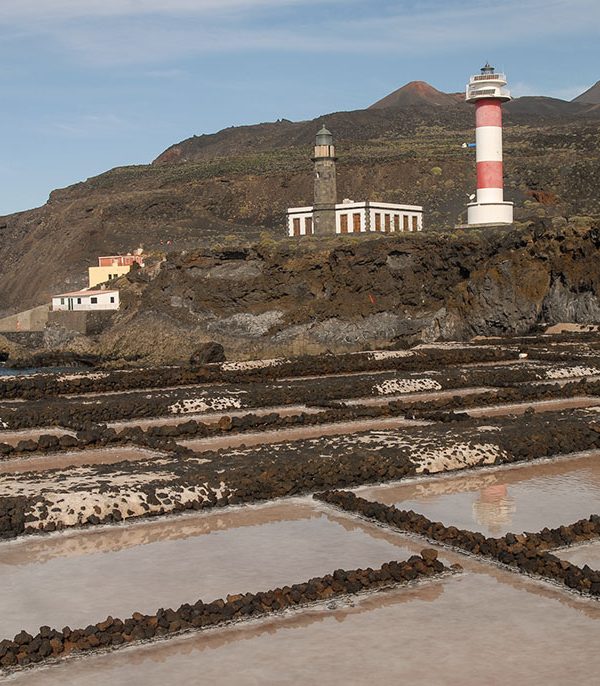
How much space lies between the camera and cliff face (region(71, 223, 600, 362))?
47219 mm

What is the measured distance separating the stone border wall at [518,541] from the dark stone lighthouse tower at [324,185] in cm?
5639

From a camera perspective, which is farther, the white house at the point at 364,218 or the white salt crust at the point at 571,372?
the white house at the point at 364,218

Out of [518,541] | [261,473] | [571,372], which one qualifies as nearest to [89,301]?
[571,372]

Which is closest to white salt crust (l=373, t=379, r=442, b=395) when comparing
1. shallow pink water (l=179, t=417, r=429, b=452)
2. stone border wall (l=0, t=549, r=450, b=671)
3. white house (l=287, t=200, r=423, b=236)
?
shallow pink water (l=179, t=417, r=429, b=452)

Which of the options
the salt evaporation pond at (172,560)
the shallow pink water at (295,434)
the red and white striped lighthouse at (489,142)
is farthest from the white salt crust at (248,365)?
the red and white striped lighthouse at (489,142)

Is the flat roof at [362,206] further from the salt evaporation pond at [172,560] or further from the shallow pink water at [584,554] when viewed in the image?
the shallow pink water at [584,554]

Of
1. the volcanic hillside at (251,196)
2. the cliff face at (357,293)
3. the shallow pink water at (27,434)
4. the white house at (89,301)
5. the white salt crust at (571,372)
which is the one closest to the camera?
the shallow pink water at (27,434)

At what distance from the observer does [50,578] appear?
8.94 metres

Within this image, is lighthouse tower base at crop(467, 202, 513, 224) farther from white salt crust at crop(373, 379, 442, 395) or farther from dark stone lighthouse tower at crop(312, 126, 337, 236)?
white salt crust at crop(373, 379, 442, 395)

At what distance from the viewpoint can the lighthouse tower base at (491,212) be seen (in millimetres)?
54031

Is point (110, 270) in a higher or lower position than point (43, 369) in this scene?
higher

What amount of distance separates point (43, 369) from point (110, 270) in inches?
1341

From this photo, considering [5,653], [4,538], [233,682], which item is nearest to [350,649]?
[233,682]

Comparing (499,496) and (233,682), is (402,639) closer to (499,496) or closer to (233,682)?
(233,682)
